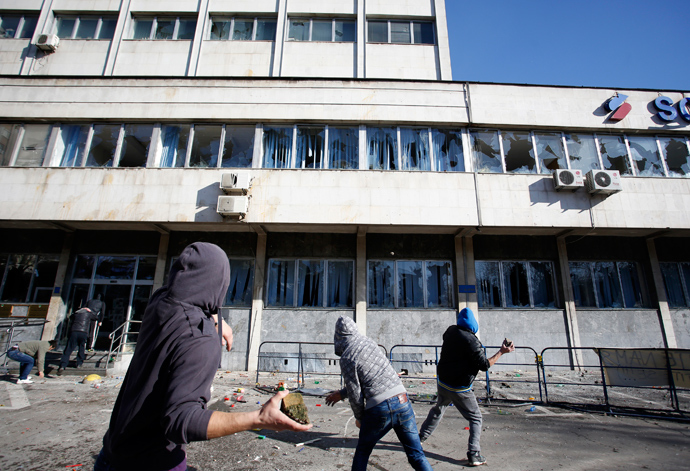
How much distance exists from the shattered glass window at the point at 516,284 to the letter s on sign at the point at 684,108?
811cm

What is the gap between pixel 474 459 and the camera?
14.0ft

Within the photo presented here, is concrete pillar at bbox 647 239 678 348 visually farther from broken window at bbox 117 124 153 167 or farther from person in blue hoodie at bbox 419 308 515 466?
broken window at bbox 117 124 153 167

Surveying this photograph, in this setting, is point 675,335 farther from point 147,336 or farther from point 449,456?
point 147,336

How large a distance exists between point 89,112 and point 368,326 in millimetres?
12735

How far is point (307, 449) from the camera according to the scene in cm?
475

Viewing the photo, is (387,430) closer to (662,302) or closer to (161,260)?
(161,260)

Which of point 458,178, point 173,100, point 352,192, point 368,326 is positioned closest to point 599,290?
point 458,178

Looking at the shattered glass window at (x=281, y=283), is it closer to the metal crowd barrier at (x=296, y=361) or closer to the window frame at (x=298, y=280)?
the window frame at (x=298, y=280)

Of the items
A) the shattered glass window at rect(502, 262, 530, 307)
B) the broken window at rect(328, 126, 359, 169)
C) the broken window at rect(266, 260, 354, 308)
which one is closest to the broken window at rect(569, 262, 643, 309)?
the shattered glass window at rect(502, 262, 530, 307)

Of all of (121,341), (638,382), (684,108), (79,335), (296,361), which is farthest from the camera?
(684,108)

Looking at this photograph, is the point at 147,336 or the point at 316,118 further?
the point at 316,118

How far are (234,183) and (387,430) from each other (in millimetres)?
9223

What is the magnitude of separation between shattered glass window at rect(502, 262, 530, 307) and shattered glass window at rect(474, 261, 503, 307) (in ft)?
0.97

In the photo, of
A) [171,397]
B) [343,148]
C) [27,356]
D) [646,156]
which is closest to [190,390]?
[171,397]
